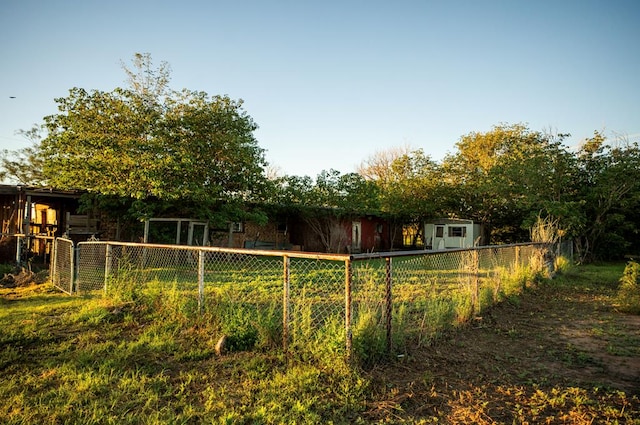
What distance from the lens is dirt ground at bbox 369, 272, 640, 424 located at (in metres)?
2.99

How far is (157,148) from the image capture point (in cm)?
1266

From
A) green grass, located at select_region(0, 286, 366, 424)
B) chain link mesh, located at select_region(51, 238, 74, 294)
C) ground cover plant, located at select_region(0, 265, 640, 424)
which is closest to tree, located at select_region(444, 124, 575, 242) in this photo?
ground cover plant, located at select_region(0, 265, 640, 424)

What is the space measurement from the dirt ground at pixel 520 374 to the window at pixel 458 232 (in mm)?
17048

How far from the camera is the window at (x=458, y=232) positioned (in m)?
23.0

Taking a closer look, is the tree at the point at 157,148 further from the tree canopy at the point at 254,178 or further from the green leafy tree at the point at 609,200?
the green leafy tree at the point at 609,200

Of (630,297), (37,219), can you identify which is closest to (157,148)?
(37,219)

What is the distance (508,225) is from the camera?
24.7 meters

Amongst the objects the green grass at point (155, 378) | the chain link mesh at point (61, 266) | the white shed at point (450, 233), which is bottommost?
the green grass at point (155, 378)

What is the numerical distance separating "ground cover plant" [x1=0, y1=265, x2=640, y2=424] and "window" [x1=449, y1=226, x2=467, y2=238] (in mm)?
17641

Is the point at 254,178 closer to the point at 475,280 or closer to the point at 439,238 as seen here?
the point at 475,280

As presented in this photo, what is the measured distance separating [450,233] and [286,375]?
21.8 meters

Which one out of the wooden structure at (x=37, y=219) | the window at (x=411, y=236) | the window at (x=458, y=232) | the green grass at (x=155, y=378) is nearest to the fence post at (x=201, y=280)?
the green grass at (x=155, y=378)

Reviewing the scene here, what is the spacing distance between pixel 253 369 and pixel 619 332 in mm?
5570

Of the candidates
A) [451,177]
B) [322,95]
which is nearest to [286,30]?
[322,95]
